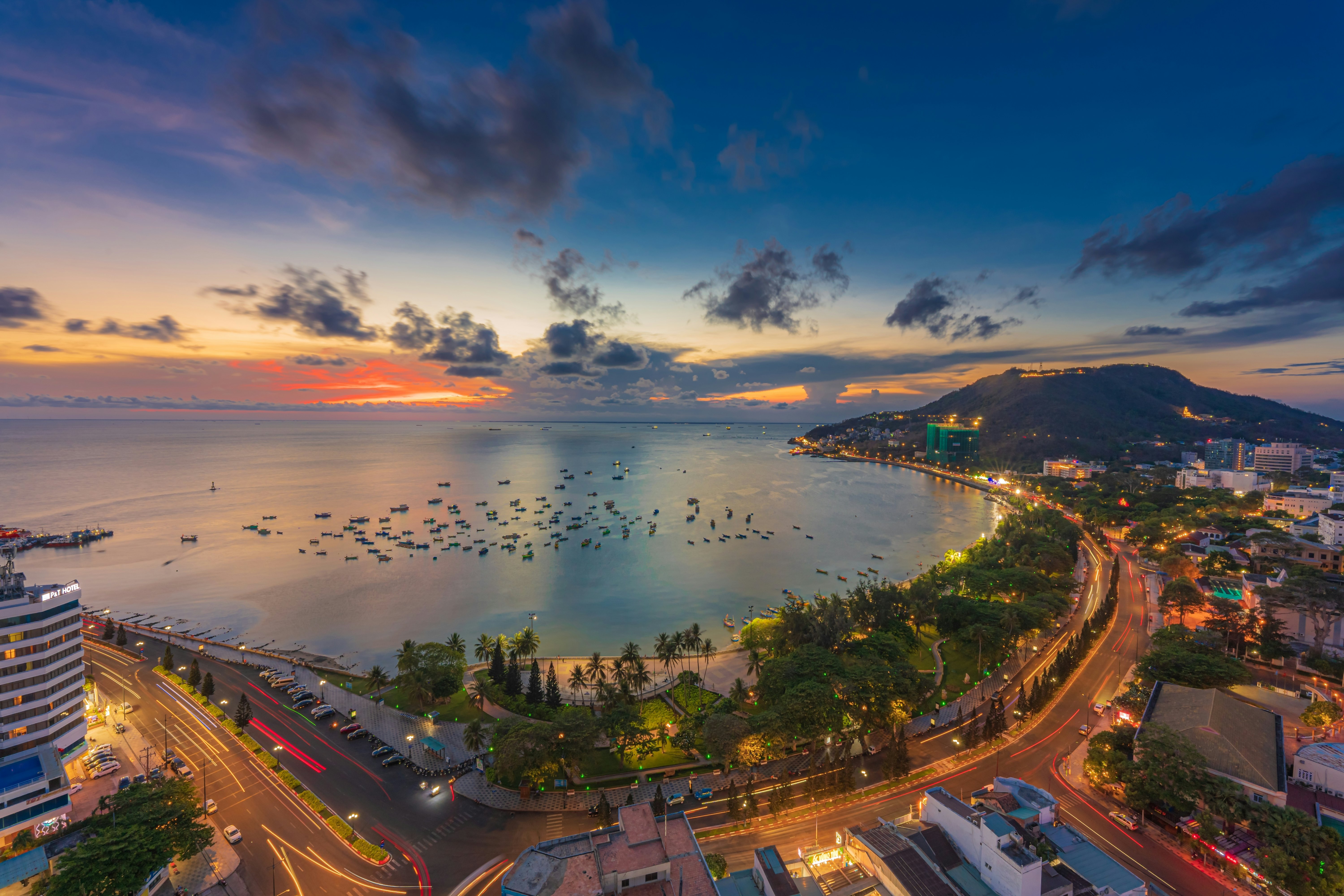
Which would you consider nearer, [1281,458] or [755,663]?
[755,663]

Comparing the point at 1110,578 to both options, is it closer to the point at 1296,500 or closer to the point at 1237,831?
the point at 1237,831

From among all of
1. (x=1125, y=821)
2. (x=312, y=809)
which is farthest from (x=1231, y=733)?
(x=312, y=809)

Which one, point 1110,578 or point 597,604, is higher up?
point 1110,578

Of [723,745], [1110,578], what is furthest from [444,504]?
[1110,578]

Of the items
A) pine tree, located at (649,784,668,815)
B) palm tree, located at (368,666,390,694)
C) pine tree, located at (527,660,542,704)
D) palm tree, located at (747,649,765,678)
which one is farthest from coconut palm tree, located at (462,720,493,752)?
palm tree, located at (747,649,765,678)

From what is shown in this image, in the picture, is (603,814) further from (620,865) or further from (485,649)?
(485,649)

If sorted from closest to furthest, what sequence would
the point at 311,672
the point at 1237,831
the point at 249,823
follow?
the point at 1237,831, the point at 249,823, the point at 311,672

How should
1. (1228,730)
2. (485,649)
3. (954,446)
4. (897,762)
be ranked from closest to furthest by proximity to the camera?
(1228,730), (897,762), (485,649), (954,446)
